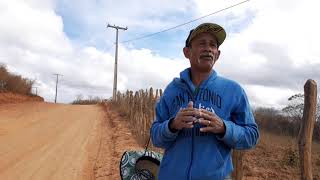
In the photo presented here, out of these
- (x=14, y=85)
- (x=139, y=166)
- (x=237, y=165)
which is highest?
(x=14, y=85)

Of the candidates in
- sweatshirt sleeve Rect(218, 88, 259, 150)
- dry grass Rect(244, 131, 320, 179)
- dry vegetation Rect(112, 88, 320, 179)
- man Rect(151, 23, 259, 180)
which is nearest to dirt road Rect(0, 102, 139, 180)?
dry vegetation Rect(112, 88, 320, 179)

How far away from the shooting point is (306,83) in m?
4.29

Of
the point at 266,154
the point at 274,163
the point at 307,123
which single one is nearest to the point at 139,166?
the point at 307,123

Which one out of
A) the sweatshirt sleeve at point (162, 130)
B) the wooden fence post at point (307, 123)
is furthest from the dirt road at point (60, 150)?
the sweatshirt sleeve at point (162, 130)

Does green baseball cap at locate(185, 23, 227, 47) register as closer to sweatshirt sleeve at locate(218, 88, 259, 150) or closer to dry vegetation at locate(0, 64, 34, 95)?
sweatshirt sleeve at locate(218, 88, 259, 150)

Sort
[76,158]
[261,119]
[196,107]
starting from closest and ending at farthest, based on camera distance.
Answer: [196,107]
[76,158]
[261,119]

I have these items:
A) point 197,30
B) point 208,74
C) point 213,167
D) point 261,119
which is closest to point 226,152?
point 213,167

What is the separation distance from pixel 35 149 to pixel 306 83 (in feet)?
29.5

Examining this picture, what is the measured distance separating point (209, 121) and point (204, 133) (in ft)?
0.50

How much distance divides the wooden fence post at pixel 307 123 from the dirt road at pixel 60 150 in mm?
4874

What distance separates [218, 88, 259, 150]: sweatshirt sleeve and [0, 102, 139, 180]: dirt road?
6026 millimetres

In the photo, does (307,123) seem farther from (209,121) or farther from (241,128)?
(209,121)

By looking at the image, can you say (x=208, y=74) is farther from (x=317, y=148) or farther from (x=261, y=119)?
(x=261, y=119)

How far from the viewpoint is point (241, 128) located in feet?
8.99
